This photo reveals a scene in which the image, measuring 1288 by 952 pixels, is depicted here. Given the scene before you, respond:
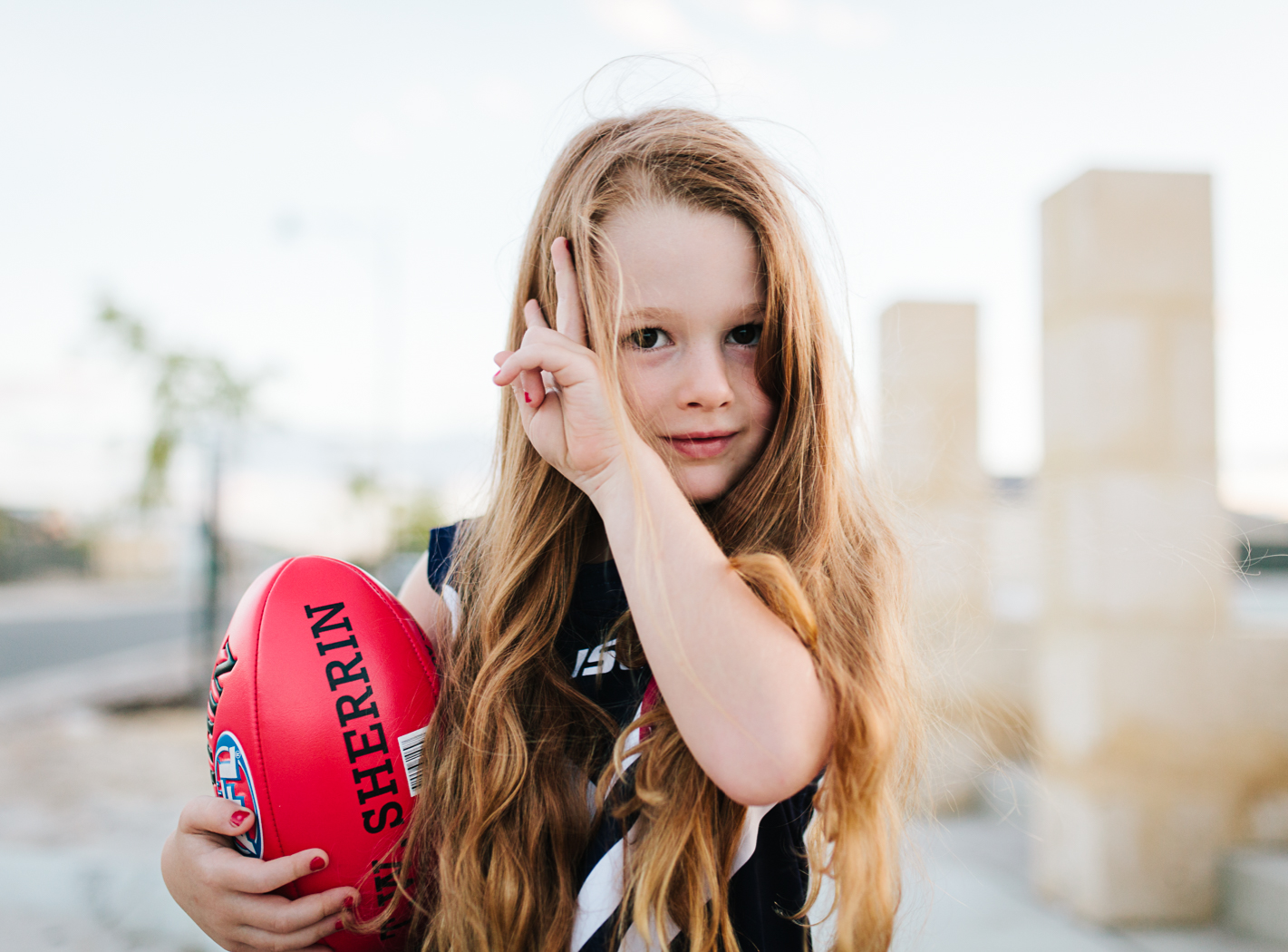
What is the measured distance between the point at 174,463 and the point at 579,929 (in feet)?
28.0

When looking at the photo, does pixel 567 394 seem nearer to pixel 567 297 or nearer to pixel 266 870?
pixel 567 297

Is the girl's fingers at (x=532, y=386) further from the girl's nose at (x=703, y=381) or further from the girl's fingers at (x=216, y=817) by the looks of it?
the girl's fingers at (x=216, y=817)

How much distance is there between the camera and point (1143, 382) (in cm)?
321

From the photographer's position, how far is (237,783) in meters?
1.08

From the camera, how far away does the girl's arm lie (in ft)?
2.88

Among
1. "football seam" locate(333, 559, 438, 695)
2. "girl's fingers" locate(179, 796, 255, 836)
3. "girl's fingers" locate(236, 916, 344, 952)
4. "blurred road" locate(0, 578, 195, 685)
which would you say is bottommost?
"blurred road" locate(0, 578, 195, 685)

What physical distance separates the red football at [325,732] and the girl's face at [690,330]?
0.50 meters

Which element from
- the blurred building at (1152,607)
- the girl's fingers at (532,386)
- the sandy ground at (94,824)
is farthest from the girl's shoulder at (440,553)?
the sandy ground at (94,824)

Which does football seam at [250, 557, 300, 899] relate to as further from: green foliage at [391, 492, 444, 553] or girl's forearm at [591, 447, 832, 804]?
green foliage at [391, 492, 444, 553]

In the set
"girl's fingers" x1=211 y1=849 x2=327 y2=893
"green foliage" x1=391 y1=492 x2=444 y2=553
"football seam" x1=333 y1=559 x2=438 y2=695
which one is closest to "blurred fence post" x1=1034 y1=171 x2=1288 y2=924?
"football seam" x1=333 y1=559 x2=438 y2=695

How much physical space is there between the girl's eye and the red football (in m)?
0.54

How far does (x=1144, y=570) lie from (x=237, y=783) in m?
3.32

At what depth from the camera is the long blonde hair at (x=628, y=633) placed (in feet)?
3.20

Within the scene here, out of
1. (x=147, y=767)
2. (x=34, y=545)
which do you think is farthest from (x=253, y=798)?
(x=34, y=545)
